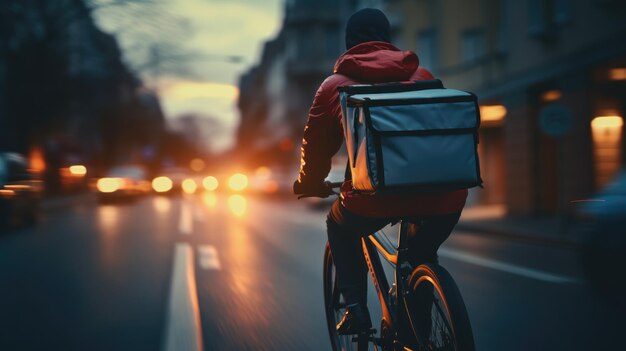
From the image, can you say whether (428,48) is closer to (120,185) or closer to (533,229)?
(533,229)

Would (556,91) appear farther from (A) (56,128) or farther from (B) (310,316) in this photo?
(A) (56,128)

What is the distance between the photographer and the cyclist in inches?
130

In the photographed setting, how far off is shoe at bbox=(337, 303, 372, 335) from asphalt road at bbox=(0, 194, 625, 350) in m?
1.35

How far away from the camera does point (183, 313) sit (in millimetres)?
6293

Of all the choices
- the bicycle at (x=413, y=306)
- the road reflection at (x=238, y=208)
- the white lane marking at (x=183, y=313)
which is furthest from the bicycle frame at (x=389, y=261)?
the road reflection at (x=238, y=208)

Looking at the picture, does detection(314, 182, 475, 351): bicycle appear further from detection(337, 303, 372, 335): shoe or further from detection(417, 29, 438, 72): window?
detection(417, 29, 438, 72): window

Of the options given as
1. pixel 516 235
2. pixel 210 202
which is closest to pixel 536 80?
pixel 516 235

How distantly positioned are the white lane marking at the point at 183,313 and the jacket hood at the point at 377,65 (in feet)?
7.73

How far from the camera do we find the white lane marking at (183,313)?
5.13m

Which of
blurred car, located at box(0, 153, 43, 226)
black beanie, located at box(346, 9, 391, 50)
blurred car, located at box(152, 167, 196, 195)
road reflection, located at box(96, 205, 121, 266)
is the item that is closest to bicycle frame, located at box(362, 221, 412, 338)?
black beanie, located at box(346, 9, 391, 50)

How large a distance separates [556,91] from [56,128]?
1016 inches

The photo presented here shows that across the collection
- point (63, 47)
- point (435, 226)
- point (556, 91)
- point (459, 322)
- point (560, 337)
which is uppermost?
point (63, 47)

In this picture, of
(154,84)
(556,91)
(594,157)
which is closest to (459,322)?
(594,157)

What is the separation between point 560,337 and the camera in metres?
5.35
